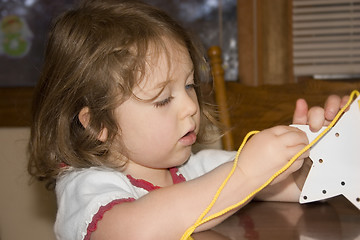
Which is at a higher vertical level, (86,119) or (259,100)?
(86,119)

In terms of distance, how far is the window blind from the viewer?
6.31ft

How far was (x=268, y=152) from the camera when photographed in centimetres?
74

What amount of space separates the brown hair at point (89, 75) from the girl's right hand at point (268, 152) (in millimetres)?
270

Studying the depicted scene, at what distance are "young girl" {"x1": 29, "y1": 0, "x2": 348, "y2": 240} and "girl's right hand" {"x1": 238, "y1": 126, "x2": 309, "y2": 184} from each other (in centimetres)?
4

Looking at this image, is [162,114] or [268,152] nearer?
[268,152]

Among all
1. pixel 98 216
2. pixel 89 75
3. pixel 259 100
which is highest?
pixel 89 75

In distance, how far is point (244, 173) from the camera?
75 cm

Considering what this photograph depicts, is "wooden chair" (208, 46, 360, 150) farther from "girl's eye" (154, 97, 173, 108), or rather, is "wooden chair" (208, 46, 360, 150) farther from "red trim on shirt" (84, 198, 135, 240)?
"red trim on shirt" (84, 198, 135, 240)

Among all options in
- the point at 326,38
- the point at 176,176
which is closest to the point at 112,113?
the point at 176,176

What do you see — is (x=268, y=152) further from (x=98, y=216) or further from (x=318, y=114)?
(x=98, y=216)

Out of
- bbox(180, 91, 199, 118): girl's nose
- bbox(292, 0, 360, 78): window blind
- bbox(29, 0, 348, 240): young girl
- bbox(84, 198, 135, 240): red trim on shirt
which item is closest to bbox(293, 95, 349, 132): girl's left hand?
bbox(29, 0, 348, 240): young girl

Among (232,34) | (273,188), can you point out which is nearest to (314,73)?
(232,34)

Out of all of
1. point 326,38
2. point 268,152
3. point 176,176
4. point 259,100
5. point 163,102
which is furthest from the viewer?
point 326,38

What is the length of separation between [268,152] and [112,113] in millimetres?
333
